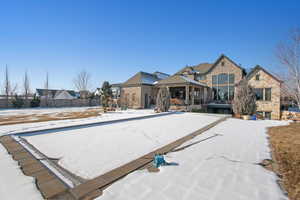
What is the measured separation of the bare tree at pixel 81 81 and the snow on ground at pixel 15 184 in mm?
41550

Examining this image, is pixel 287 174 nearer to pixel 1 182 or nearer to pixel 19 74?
pixel 1 182

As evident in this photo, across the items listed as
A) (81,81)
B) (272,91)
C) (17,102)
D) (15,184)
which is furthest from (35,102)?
(272,91)

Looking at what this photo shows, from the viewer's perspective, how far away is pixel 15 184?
2.38 metres

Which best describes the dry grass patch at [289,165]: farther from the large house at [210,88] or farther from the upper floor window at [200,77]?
the upper floor window at [200,77]

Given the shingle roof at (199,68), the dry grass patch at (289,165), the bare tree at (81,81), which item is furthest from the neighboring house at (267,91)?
the bare tree at (81,81)

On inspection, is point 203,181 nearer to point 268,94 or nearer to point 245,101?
point 245,101

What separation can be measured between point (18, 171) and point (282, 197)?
15.2ft

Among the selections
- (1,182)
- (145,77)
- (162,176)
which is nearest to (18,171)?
(1,182)

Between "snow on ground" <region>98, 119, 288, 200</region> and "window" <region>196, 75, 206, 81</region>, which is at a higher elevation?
"window" <region>196, 75, 206, 81</region>

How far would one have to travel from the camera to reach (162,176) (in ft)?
8.88

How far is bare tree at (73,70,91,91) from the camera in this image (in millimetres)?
41000

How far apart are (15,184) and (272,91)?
84.2ft

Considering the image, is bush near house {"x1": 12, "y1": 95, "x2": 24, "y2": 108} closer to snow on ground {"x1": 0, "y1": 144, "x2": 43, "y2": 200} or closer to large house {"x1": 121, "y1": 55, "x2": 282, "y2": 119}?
large house {"x1": 121, "y1": 55, "x2": 282, "y2": 119}

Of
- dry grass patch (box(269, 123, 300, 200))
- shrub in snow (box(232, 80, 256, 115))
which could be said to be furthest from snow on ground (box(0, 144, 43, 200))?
shrub in snow (box(232, 80, 256, 115))
